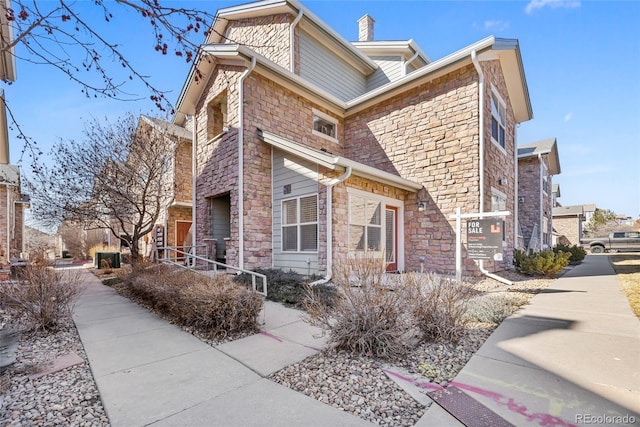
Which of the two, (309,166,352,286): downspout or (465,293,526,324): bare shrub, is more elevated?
(309,166,352,286): downspout

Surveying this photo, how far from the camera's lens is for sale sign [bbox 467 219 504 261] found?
21.9ft

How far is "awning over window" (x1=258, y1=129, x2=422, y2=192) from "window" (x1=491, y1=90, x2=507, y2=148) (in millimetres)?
3161

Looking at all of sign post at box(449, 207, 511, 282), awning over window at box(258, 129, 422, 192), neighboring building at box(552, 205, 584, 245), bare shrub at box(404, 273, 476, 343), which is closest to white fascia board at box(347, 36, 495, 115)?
awning over window at box(258, 129, 422, 192)

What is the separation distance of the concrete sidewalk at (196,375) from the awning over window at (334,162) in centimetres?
373

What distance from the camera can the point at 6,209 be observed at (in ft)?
47.8

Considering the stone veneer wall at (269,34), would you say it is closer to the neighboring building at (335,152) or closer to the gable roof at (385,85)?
the neighboring building at (335,152)

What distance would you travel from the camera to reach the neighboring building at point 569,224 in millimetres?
27438

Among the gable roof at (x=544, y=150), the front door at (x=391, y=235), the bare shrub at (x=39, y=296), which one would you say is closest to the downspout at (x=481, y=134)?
the front door at (x=391, y=235)

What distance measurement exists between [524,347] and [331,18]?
12.9 m

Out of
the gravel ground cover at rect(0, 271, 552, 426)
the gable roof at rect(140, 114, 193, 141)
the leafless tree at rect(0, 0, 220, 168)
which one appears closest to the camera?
the gravel ground cover at rect(0, 271, 552, 426)

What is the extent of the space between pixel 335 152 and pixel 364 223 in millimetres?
4334

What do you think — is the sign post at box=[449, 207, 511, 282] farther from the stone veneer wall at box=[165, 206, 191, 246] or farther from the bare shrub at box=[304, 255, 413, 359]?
the stone veneer wall at box=[165, 206, 191, 246]

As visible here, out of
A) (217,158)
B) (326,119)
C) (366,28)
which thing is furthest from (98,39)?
(366,28)

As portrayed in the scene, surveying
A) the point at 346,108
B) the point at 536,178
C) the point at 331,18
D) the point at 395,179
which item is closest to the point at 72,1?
the point at 395,179
